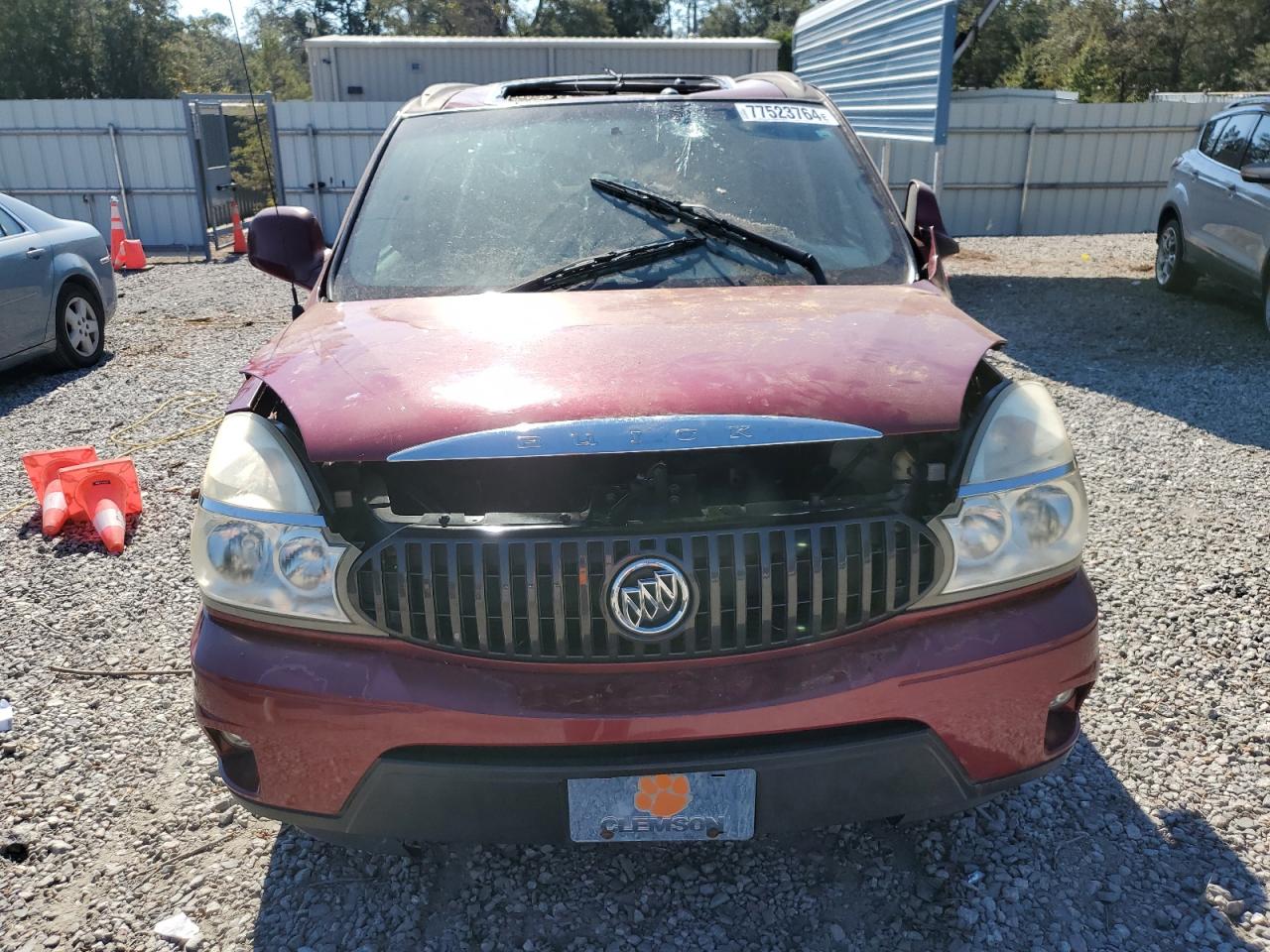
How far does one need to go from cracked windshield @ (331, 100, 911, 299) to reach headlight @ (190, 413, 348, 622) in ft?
3.42

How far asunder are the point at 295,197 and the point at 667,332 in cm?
1602

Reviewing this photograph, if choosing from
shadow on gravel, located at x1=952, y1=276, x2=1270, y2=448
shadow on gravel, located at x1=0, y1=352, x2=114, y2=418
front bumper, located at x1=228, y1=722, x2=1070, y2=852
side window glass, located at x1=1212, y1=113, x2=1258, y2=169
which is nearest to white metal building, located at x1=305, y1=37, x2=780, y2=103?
shadow on gravel, located at x1=952, y1=276, x2=1270, y2=448

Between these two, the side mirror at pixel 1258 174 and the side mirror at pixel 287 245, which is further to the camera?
the side mirror at pixel 1258 174

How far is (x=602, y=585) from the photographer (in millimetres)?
1952

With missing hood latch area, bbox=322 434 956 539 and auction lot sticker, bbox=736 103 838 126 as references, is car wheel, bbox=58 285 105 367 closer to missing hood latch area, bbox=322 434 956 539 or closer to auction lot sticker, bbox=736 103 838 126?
auction lot sticker, bbox=736 103 838 126

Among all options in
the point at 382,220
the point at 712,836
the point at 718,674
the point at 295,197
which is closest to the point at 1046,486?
the point at 718,674

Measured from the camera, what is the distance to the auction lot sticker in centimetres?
363

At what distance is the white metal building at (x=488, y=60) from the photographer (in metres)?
19.6

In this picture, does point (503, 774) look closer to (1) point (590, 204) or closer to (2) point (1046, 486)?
(2) point (1046, 486)

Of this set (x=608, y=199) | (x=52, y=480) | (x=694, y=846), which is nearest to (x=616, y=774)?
(x=694, y=846)

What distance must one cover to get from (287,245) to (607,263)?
1.33 m

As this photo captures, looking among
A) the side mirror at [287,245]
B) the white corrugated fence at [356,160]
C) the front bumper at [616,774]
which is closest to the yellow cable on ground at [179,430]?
the side mirror at [287,245]

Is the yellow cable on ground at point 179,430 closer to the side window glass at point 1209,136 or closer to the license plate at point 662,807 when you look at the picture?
the license plate at point 662,807

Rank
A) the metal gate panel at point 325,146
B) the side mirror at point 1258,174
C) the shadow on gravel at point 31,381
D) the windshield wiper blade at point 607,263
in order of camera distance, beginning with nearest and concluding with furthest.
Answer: the windshield wiper blade at point 607,263 < the shadow on gravel at point 31,381 < the side mirror at point 1258,174 < the metal gate panel at point 325,146
